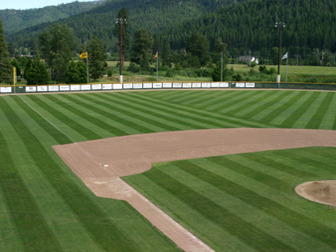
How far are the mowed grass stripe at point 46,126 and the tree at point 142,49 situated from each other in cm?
7864

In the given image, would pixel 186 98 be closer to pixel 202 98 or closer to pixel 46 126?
pixel 202 98

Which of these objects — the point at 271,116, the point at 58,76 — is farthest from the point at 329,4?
the point at 271,116

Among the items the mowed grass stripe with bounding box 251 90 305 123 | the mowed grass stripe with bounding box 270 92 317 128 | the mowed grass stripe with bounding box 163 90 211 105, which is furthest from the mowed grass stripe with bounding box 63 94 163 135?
the mowed grass stripe with bounding box 270 92 317 128

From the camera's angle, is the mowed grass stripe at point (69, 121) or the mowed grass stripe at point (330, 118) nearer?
the mowed grass stripe at point (69, 121)

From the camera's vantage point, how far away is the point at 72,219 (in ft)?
42.2

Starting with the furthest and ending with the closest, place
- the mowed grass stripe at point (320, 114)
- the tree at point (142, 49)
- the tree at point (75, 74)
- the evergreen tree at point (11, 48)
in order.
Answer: the evergreen tree at point (11, 48) → the tree at point (142, 49) → the tree at point (75, 74) → the mowed grass stripe at point (320, 114)

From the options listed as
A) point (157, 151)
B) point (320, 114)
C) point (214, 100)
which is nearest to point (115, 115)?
point (157, 151)

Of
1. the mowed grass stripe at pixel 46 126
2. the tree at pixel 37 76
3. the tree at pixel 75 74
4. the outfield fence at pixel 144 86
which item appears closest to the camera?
the mowed grass stripe at pixel 46 126

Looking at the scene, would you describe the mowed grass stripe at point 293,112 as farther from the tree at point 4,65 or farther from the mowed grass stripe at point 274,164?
the tree at point 4,65

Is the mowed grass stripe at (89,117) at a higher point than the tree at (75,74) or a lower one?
lower

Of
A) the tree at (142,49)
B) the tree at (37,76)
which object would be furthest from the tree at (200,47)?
the tree at (37,76)

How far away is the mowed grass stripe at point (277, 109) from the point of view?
34.8 meters

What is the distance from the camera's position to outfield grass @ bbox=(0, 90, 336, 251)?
Result: 37.7 ft

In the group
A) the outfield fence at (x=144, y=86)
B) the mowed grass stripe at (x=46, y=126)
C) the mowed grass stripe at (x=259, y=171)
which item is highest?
the outfield fence at (x=144, y=86)
